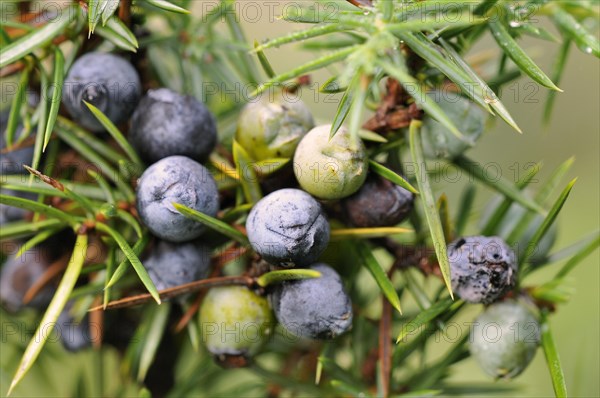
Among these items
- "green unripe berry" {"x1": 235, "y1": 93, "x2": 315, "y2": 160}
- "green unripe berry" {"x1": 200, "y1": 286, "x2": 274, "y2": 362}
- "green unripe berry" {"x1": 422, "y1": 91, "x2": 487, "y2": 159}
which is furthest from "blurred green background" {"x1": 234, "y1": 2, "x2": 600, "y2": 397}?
"green unripe berry" {"x1": 200, "y1": 286, "x2": 274, "y2": 362}

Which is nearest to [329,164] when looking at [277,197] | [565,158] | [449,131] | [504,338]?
[277,197]

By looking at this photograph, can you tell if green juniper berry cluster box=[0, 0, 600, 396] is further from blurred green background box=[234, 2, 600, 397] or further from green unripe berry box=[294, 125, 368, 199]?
blurred green background box=[234, 2, 600, 397]

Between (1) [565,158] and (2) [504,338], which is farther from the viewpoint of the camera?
(1) [565,158]

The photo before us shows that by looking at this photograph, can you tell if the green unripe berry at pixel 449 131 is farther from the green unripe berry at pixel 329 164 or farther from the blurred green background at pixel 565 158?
the blurred green background at pixel 565 158

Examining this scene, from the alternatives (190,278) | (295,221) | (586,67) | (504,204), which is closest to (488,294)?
(504,204)

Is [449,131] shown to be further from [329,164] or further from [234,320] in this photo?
[234,320]

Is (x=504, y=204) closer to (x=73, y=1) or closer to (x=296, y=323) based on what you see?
(x=296, y=323)

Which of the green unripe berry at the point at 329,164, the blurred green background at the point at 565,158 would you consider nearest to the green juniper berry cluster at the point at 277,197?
the green unripe berry at the point at 329,164
